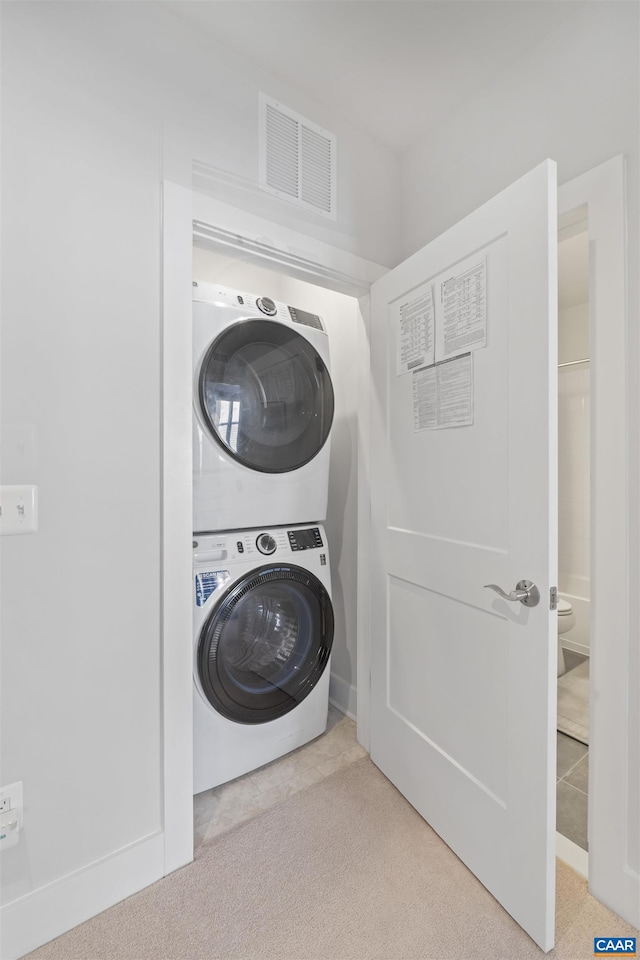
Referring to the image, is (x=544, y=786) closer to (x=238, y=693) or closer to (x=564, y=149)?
(x=238, y=693)

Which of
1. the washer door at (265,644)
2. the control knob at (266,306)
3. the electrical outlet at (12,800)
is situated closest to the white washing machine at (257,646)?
the washer door at (265,644)

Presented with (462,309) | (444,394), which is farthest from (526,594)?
(462,309)

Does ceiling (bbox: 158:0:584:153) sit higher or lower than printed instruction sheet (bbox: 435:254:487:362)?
higher

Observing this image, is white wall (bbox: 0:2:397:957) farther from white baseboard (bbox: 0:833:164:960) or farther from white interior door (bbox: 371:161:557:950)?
white interior door (bbox: 371:161:557:950)

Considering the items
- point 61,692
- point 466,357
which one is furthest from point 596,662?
point 61,692

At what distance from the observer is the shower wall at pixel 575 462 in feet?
10.7

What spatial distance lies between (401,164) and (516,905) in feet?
8.54

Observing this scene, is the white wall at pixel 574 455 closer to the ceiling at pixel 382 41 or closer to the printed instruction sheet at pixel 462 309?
the ceiling at pixel 382 41

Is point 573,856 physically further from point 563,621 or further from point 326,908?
point 563,621

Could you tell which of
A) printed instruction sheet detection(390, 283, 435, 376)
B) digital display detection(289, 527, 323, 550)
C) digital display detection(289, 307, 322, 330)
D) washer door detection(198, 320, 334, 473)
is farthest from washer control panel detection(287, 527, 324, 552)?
digital display detection(289, 307, 322, 330)

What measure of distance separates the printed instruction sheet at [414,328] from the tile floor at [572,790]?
166cm

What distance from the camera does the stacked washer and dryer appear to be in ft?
5.19

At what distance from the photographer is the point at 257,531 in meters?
1.76

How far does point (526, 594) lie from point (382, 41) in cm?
173
